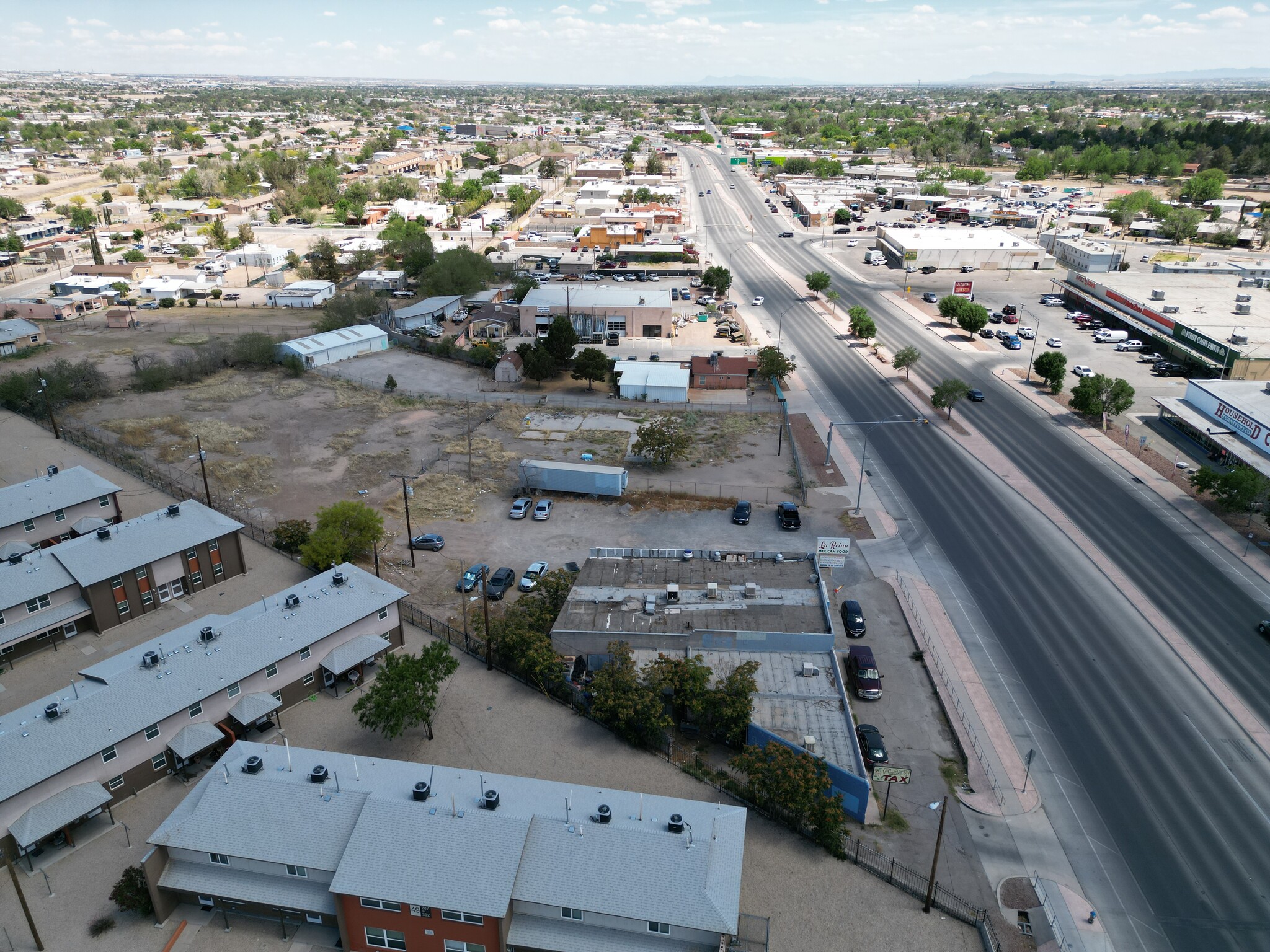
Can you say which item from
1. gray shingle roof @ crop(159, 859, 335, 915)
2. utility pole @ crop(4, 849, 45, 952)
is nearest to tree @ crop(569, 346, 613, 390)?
gray shingle roof @ crop(159, 859, 335, 915)

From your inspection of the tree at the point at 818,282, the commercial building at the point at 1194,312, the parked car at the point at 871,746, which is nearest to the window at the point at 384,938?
the parked car at the point at 871,746

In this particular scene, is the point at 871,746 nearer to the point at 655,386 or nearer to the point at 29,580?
the point at 29,580

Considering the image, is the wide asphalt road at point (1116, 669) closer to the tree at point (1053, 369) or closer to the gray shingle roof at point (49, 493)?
→ the tree at point (1053, 369)

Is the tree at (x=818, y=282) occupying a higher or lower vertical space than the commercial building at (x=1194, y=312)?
lower

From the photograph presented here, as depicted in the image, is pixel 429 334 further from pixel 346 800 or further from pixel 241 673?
pixel 346 800

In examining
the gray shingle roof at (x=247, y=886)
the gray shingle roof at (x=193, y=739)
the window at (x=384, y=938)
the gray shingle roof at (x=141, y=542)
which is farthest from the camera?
the gray shingle roof at (x=141, y=542)

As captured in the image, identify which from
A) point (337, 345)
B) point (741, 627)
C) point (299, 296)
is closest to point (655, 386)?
point (337, 345)
